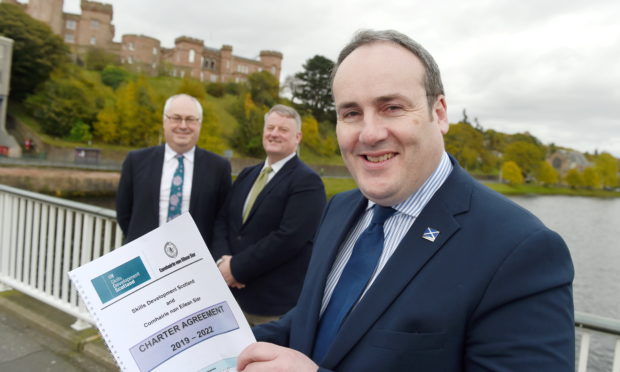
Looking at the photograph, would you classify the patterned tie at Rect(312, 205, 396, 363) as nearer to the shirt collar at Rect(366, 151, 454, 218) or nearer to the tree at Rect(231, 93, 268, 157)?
the shirt collar at Rect(366, 151, 454, 218)

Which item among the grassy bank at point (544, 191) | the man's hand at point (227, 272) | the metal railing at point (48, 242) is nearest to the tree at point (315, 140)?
the grassy bank at point (544, 191)

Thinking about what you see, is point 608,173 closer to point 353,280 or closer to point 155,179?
point 155,179

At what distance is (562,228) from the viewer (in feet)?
86.6

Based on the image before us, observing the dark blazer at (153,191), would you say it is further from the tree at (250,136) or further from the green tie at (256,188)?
the tree at (250,136)

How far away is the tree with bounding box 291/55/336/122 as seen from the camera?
66188 mm

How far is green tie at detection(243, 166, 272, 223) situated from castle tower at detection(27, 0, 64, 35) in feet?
235

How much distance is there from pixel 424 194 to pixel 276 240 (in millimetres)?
1877

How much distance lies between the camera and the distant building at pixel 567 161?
Result: 280ft

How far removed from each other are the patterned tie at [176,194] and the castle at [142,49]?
68.6 metres

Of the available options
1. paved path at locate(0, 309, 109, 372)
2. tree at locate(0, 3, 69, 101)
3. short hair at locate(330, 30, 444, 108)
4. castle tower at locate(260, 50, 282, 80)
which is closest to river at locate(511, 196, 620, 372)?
paved path at locate(0, 309, 109, 372)

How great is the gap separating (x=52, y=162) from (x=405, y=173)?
1311 inches

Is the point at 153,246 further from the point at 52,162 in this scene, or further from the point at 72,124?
the point at 72,124

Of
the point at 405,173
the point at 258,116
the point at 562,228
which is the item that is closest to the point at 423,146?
the point at 405,173

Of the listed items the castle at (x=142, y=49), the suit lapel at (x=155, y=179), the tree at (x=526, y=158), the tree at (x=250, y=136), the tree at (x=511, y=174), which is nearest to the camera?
the suit lapel at (x=155, y=179)
